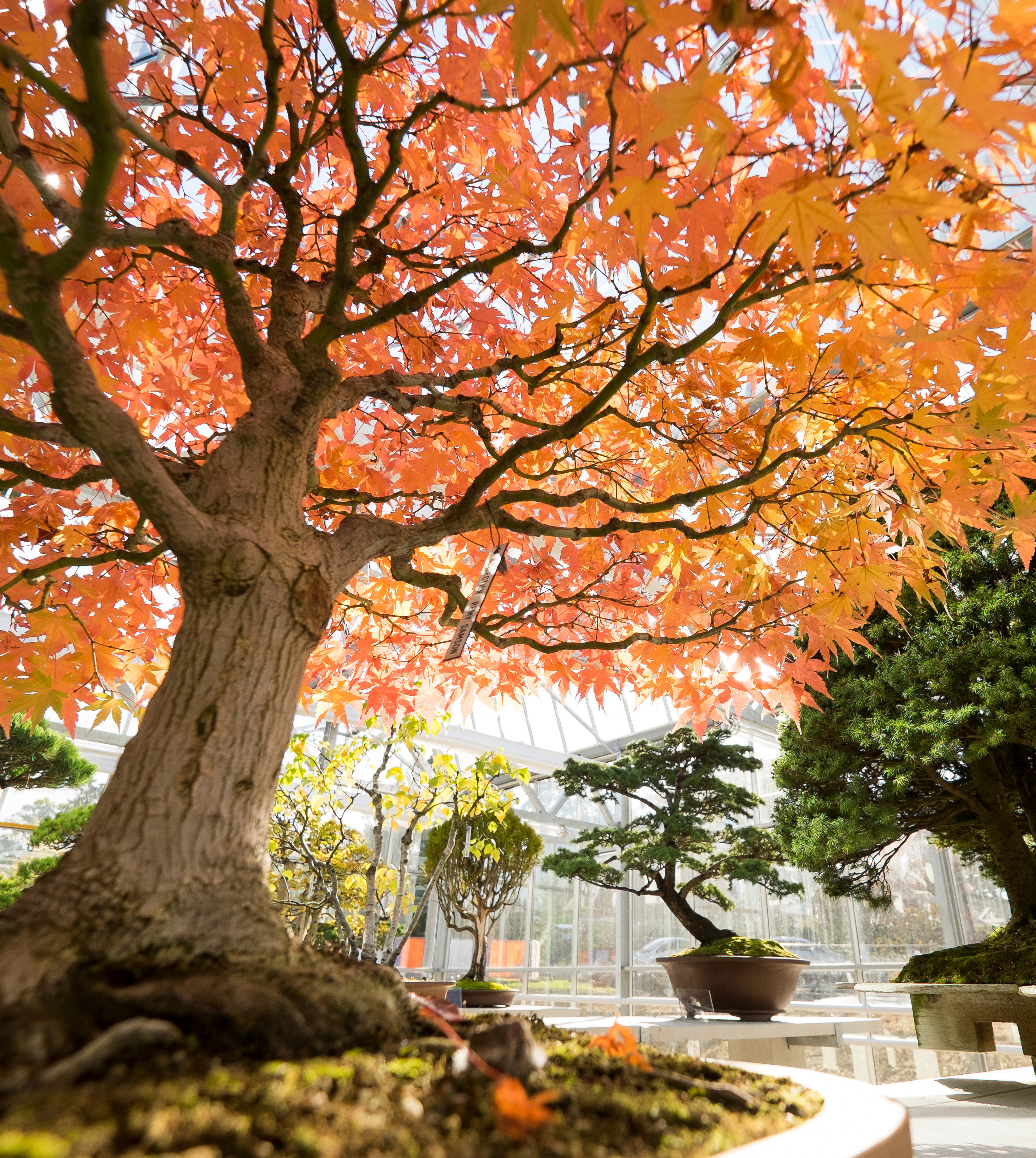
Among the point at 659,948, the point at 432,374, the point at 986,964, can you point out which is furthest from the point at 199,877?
the point at 659,948

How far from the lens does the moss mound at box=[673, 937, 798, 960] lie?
2793 millimetres

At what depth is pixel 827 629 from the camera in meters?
1.50

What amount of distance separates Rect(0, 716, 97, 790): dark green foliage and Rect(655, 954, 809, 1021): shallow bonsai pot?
443 centimetres

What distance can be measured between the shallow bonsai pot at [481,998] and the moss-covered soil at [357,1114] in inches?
111

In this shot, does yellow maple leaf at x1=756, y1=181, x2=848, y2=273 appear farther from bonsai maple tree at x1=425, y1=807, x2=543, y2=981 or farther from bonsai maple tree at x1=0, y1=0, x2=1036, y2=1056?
bonsai maple tree at x1=425, y1=807, x2=543, y2=981

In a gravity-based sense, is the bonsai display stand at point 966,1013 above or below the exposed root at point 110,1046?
below

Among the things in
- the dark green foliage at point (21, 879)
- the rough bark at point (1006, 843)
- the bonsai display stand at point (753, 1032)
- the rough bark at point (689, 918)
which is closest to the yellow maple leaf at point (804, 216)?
the bonsai display stand at point (753, 1032)

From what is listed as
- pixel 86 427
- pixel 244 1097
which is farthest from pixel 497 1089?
pixel 86 427

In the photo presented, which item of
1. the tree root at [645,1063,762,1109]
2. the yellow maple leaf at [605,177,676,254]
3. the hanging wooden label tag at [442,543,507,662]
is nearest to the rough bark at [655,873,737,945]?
the hanging wooden label tag at [442,543,507,662]

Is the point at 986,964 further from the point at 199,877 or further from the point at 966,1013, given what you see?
the point at 199,877

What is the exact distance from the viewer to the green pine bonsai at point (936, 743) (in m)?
2.52

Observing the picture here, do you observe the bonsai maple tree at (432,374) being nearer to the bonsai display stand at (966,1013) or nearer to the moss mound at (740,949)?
the moss mound at (740,949)

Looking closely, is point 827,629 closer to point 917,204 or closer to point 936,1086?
point 917,204

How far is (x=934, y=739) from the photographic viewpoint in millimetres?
2615
